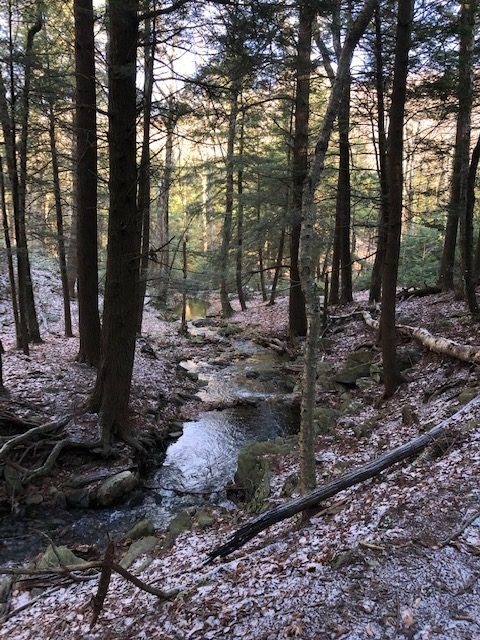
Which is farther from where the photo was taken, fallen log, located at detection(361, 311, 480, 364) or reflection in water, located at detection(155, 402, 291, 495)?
reflection in water, located at detection(155, 402, 291, 495)

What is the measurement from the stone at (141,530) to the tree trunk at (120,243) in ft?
6.97

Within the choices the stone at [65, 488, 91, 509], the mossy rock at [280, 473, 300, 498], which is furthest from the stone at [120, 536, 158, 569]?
the mossy rock at [280, 473, 300, 498]

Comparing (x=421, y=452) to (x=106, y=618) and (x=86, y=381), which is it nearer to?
(x=106, y=618)

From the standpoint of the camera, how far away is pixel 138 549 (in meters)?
5.69

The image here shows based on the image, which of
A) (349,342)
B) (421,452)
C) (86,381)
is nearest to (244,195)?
(349,342)

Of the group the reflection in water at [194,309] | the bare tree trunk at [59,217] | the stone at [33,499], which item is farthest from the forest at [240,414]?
the reflection in water at [194,309]

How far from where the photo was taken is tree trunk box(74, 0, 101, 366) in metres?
9.27

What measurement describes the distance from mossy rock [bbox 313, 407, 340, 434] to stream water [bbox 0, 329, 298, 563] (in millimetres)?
1091

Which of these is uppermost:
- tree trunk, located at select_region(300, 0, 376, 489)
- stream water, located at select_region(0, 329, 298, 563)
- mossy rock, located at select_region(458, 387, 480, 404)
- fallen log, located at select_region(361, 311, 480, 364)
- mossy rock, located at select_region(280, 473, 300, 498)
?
tree trunk, located at select_region(300, 0, 376, 489)

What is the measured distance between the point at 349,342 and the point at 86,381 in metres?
8.39

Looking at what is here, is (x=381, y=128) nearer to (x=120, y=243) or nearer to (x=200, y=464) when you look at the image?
(x=120, y=243)

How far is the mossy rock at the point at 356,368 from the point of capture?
11.2 m

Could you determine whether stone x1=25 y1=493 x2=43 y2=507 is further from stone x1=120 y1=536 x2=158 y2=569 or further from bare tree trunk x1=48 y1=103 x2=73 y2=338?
bare tree trunk x1=48 y1=103 x2=73 y2=338

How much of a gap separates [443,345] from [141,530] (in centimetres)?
670
